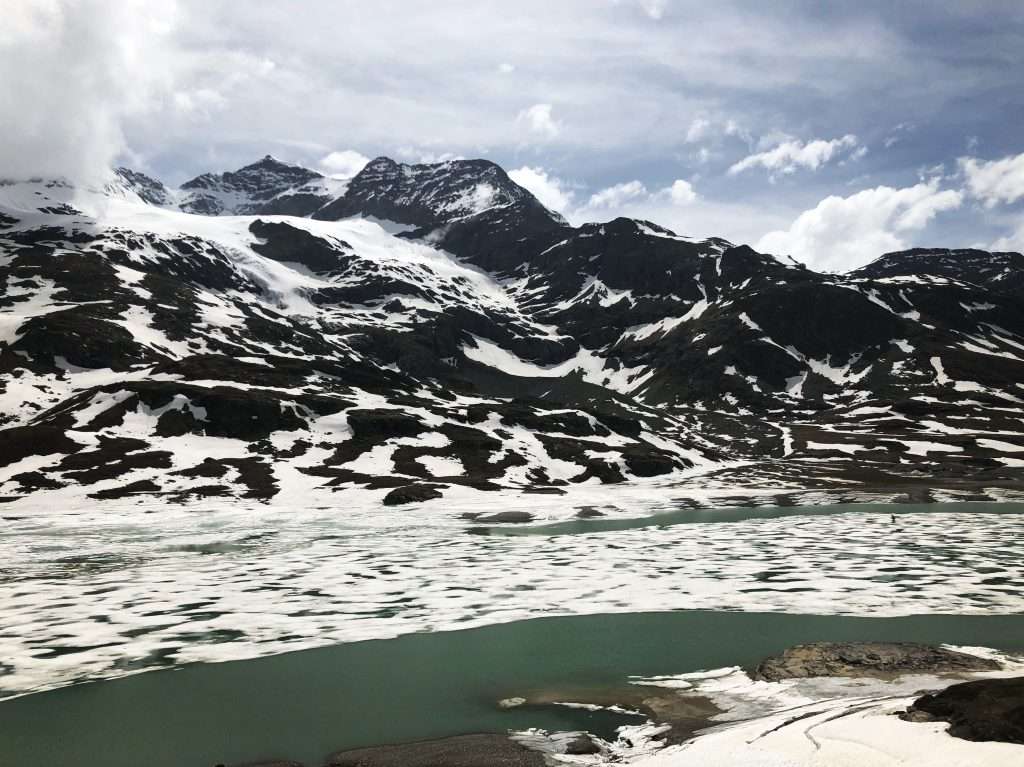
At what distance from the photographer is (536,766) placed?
1428 centimetres

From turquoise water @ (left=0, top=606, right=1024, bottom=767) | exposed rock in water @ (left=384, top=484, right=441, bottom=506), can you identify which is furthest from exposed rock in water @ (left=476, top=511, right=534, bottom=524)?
turquoise water @ (left=0, top=606, right=1024, bottom=767)

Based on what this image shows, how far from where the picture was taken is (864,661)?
20734mm

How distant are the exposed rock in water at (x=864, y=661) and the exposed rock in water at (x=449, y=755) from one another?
876 cm

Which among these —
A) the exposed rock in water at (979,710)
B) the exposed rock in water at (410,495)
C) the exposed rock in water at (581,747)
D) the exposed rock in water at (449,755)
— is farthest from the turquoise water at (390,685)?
the exposed rock in water at (410,495)

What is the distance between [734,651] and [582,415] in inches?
5562

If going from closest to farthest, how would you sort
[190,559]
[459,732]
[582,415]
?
[459,732] → [190,559] → [582,415]

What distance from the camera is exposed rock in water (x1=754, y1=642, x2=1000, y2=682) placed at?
20047 millimetres

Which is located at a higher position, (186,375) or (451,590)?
(186,375)

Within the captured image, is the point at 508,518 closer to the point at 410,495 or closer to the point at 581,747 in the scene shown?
the point at 410,495

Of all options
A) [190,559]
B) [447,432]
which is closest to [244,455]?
[447,432]

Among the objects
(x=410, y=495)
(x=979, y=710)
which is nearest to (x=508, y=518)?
(x=410, y=495)

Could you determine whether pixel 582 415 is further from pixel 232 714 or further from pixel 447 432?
pixel 232 714

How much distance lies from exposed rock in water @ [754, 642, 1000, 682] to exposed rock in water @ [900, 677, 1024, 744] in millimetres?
5779

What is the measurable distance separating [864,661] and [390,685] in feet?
46.1
